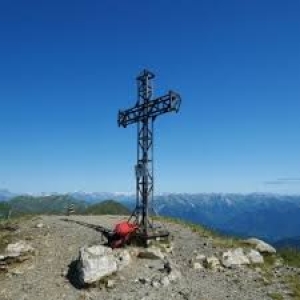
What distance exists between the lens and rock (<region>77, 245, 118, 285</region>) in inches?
917

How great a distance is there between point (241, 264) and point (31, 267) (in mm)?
13534

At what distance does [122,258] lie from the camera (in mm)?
25734

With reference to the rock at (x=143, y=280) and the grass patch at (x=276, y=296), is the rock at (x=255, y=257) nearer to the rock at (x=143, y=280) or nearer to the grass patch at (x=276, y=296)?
the grass patch at (x=276, y=296)

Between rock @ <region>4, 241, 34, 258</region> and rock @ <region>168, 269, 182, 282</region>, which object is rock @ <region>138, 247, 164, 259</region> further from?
rock @ <region>4, 241, 34, 258</region>

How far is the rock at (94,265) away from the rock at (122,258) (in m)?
0.51

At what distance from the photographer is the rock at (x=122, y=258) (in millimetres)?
25106

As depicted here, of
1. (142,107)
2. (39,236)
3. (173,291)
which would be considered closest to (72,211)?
(39,236)

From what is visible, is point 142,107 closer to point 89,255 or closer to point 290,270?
point 89,255

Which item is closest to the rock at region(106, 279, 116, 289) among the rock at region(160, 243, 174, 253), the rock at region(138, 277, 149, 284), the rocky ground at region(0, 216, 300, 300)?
the rocky ground at region(0, 216, 300, 300)

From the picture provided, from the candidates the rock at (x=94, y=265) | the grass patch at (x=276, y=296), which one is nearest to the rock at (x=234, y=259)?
the grass patch at (x=276, y=296)

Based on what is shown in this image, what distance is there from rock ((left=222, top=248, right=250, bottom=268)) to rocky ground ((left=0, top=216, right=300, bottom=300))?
0.54 metres

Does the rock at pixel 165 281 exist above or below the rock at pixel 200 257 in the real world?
below

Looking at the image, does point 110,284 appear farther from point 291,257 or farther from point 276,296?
point 291,257

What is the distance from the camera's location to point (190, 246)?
3053cm
